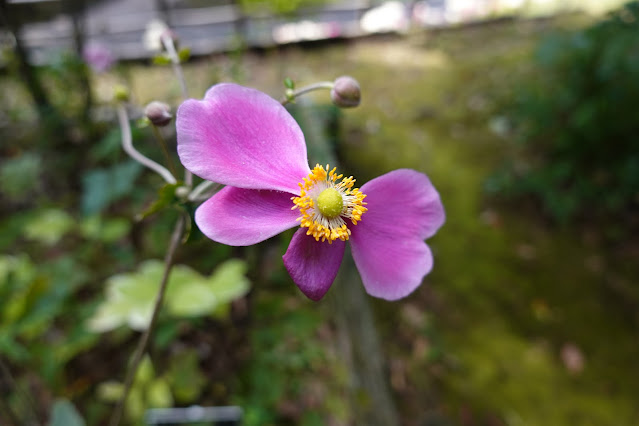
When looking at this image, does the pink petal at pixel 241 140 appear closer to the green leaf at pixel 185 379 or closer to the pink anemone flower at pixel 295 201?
Result: the pink anemone flower at pixel 295 201

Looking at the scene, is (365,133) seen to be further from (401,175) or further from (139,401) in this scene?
(401,175)

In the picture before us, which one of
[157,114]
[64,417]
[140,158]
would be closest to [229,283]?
[64,417]

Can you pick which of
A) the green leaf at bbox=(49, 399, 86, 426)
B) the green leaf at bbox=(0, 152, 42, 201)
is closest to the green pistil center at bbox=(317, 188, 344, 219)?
the green leaf at bbox=(49, 399, 86, 426)

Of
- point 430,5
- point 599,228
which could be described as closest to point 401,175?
point 599,228

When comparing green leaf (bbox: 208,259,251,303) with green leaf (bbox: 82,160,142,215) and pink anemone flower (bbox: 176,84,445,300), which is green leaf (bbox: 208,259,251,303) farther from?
pink anemone flower (bbox: 176,84,445,300)

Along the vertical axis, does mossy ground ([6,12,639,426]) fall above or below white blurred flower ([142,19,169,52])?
below

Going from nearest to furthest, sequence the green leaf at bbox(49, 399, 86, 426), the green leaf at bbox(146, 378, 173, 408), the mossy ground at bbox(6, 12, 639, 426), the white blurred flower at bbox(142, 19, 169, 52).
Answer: the white blurred flower at bbox(142, 19, 169, 52) < the green leaf at bbox(49, 399, 86, 426) < the green leaf at bbox(146, 378, 173, 408) < the mossy ground at bbox(6, 12, 639, 426)
